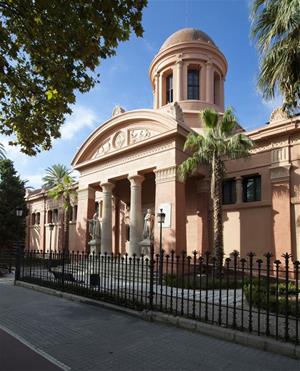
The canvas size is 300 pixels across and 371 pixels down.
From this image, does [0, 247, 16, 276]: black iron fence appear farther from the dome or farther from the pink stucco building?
the dome

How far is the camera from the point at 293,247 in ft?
58.7

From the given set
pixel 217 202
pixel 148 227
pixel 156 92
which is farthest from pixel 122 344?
pixel 156 92

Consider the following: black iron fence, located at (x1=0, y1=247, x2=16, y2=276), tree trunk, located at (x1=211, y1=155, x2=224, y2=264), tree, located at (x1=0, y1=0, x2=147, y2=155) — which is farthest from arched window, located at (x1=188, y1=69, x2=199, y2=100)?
tree, located at (x1=0, y1=0, x2=147, y2=155)

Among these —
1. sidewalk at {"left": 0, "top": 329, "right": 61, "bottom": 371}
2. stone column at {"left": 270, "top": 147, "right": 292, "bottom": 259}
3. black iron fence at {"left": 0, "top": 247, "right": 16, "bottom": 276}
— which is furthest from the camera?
black iron fence at {"left": 0, "top": 247, "right": 16, "bottom": 276}

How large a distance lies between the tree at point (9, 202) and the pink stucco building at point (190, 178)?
30.7 feet

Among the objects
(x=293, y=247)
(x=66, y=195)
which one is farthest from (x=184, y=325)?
(x=66, y=195)

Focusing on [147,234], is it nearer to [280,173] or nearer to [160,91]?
[280,173]

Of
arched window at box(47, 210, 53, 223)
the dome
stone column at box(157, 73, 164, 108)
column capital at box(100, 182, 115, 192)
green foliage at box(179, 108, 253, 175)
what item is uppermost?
the dome

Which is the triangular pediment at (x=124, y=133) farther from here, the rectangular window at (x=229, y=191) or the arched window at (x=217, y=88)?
the arched window at (x=217, y=88)

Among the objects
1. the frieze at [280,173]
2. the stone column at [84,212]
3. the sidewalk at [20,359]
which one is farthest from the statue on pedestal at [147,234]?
the sidewalk at [20,359]

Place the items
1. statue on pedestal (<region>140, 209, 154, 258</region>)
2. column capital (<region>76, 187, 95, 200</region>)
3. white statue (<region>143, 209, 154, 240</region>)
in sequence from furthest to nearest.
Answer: column capital (<region>76, 187, 95, 200</region>), white statue (<region>143, 209, 154, 240</region>), statue on pedestal (<region>140, 209, 154, 258</region>)

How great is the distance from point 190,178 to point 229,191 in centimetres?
256

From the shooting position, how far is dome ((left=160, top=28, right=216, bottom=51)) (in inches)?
1110

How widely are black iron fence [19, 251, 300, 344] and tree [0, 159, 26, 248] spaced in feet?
64.7
